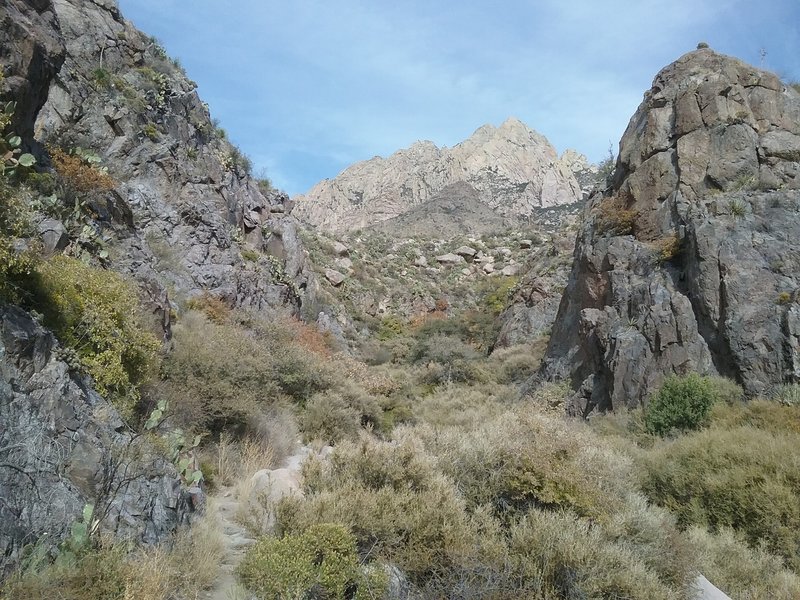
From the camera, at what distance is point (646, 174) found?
1742 centimetres

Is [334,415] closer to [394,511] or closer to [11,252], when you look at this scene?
[394,511]

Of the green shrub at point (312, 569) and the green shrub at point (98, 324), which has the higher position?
the green shrub at point (98, 324)

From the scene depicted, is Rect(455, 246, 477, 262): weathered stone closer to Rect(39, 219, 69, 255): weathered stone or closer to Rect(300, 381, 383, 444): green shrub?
Rect(300, 381, 383, 444): green shrub

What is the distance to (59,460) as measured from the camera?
4504 millimetres

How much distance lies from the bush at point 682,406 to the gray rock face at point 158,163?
478 inches

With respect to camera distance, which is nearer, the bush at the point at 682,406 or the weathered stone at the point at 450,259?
the bush at the point at 682,406

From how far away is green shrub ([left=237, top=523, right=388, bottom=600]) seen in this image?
14.2 ft

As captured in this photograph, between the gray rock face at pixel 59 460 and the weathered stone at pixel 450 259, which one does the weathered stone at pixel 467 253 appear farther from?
the gray rock face at pixel 59 460

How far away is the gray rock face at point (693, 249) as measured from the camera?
1212 cm

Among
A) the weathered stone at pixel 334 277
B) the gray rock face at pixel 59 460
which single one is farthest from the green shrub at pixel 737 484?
the weathered stone at pixel 334 277

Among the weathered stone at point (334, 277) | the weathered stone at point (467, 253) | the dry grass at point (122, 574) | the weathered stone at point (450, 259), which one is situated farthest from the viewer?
the weathered stone at point (467, 253)

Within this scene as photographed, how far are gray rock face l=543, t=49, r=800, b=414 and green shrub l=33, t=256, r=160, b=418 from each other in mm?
10943

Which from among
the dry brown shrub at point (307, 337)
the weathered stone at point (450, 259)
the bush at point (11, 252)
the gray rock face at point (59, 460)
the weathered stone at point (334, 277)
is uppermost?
the weathered stone at point (450, 259)

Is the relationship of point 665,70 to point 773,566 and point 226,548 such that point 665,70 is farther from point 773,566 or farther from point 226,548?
point 226,548
